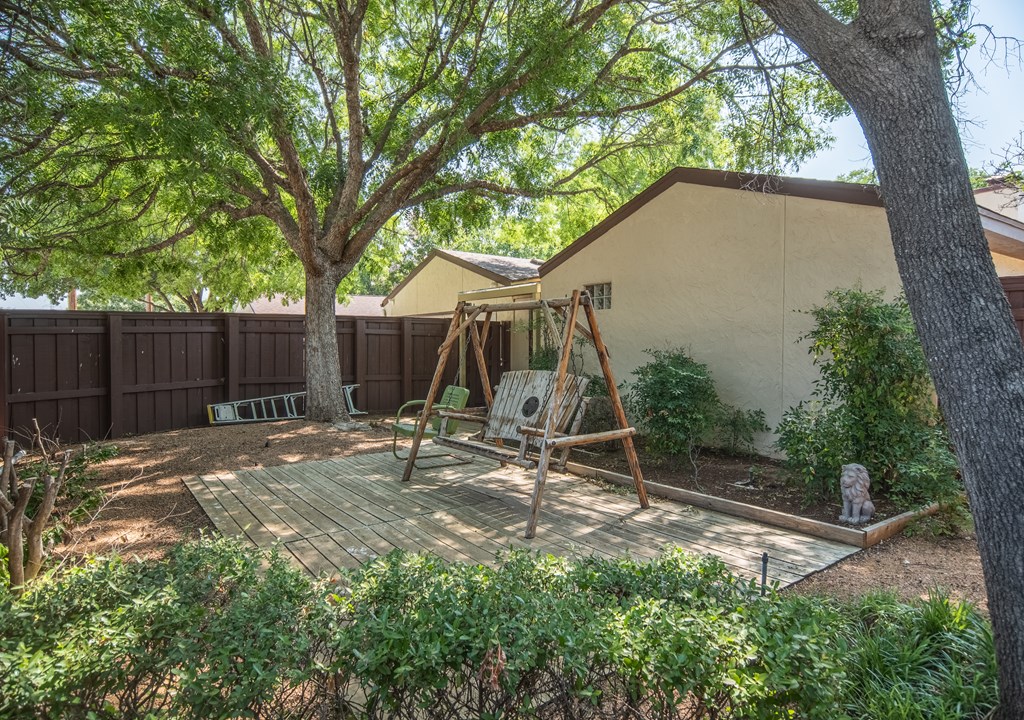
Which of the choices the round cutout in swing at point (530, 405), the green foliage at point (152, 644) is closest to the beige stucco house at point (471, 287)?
the round cutout in swing at point (530, 405)

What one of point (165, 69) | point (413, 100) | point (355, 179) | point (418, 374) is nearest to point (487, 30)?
point (413, 100)

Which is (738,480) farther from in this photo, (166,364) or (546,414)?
(166,364)

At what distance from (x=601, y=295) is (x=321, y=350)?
4.59 metres

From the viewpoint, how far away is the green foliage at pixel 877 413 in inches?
171

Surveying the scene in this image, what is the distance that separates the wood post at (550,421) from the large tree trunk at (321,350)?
5346 mm

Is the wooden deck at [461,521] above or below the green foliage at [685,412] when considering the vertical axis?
below

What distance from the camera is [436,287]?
16.4m

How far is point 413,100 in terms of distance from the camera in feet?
30.0

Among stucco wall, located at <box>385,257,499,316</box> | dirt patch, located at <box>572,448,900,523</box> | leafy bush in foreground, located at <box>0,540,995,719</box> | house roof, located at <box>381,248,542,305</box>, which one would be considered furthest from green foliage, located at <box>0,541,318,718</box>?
stucco wall, located at <box>385,257,499,316</box>

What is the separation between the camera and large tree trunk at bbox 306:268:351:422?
8.70 m

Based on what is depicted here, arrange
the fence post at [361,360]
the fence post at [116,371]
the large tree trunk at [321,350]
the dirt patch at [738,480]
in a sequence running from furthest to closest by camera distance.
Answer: the fence post at [361,360] < the large tree trunk at [321,350] < the fence post at [116,371] < the dirt patch at [738,480]

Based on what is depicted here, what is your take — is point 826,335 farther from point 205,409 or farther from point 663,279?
point 205,409

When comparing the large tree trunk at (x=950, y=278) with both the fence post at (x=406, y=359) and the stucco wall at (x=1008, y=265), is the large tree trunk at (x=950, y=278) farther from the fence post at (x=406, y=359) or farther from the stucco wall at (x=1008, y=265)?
the fence post at (x=406, y=359)

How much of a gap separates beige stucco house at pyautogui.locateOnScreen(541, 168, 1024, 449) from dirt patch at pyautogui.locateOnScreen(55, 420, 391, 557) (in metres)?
4.23
